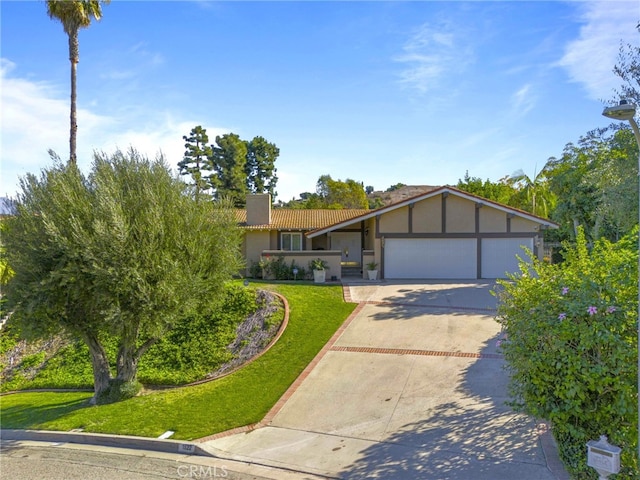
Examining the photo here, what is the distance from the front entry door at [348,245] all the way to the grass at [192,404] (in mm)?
13142

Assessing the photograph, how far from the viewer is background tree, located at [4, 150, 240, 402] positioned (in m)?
9.69

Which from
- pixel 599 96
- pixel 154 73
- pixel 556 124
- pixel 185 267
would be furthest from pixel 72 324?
pixel 556 124

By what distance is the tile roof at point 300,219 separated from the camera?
80.5 feet

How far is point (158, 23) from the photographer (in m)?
12.2

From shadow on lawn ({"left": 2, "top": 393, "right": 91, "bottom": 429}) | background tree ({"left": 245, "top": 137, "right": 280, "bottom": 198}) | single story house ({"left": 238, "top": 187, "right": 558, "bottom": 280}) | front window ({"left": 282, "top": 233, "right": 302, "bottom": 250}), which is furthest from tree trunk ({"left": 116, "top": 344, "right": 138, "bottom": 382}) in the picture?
background tree ({"left": 245, "top": 137, "right": 280, "bottom": 198})

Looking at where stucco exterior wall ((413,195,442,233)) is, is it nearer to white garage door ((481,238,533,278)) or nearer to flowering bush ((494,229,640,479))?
white garage door ((481,238,533,278))

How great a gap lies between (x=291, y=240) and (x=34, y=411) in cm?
1639

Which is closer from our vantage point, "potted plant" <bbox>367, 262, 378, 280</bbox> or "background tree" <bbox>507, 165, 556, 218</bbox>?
"potted plant" <bbox>367, 262, 378, 280</bbox>


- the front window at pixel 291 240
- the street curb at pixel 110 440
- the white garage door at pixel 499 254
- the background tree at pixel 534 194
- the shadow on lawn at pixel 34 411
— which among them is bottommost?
the shadow on lawn at pixel 34 411

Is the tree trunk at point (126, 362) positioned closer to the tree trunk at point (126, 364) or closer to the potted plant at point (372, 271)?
the tree trunk at point (126, 364)

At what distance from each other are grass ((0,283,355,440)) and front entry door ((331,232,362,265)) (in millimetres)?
13142

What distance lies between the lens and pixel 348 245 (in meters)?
27.1

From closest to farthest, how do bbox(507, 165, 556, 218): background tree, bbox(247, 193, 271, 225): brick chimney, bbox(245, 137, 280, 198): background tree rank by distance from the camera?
bbox(247, 193, 271, 225): brick chimney < bbox(507, 165, 556, 218): background tree < bbox(245, 137, 280, 198): background tree

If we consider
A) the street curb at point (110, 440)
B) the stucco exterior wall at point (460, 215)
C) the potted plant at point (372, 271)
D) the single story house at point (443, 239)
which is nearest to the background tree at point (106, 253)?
the street curb at point (110, 440)
